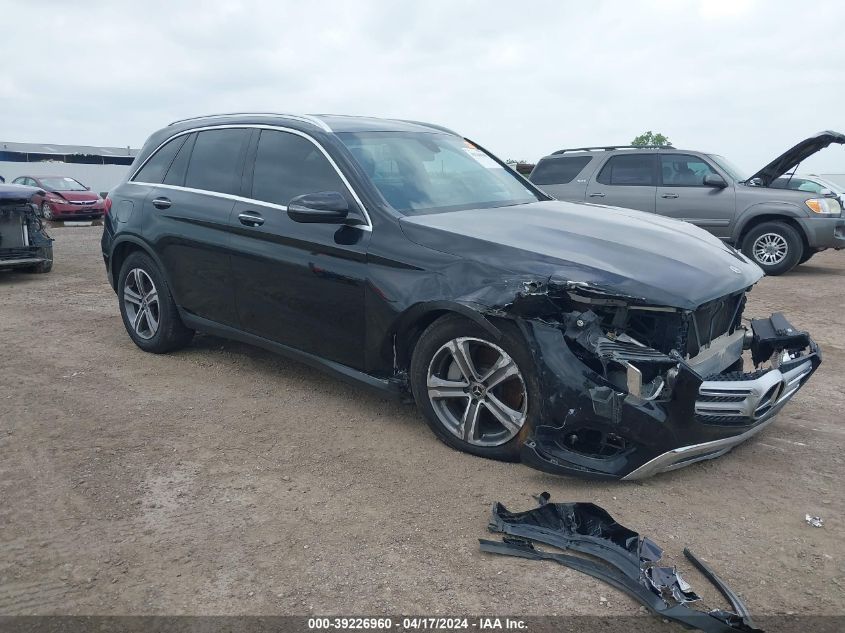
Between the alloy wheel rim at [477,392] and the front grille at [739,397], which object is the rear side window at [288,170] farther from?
the front grille at [739,397]

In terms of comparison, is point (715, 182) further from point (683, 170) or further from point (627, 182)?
point (627, 182)

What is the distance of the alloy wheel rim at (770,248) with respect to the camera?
10.6 metres

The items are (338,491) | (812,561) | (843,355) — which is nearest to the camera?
(812,561)

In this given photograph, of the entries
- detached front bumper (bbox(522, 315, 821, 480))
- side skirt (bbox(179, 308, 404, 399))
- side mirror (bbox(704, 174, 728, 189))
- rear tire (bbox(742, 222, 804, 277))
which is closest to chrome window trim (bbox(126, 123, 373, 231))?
side skirt (bbox(179, 308, 404, 399))

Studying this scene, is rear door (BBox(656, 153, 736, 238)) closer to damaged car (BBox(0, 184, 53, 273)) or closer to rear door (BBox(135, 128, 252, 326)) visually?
rear door (BBox(135, 128, 252, 326))

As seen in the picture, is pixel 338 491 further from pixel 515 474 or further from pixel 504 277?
pixel 504 277

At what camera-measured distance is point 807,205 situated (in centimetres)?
1049

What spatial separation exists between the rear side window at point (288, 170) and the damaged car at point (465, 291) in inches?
0.5

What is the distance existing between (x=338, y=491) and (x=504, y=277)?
131 centimetres

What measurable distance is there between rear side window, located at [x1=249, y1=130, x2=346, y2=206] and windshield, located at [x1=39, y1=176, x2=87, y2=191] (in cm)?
2062

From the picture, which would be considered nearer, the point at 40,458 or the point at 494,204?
the point at 40,458

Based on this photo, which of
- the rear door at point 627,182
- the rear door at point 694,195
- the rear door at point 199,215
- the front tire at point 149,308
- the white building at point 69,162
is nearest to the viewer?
the rear door at point 199,215

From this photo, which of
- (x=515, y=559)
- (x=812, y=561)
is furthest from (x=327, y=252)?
(x=812, y=561)

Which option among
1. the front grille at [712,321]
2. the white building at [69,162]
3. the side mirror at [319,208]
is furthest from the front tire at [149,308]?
the white building at [69,162]
